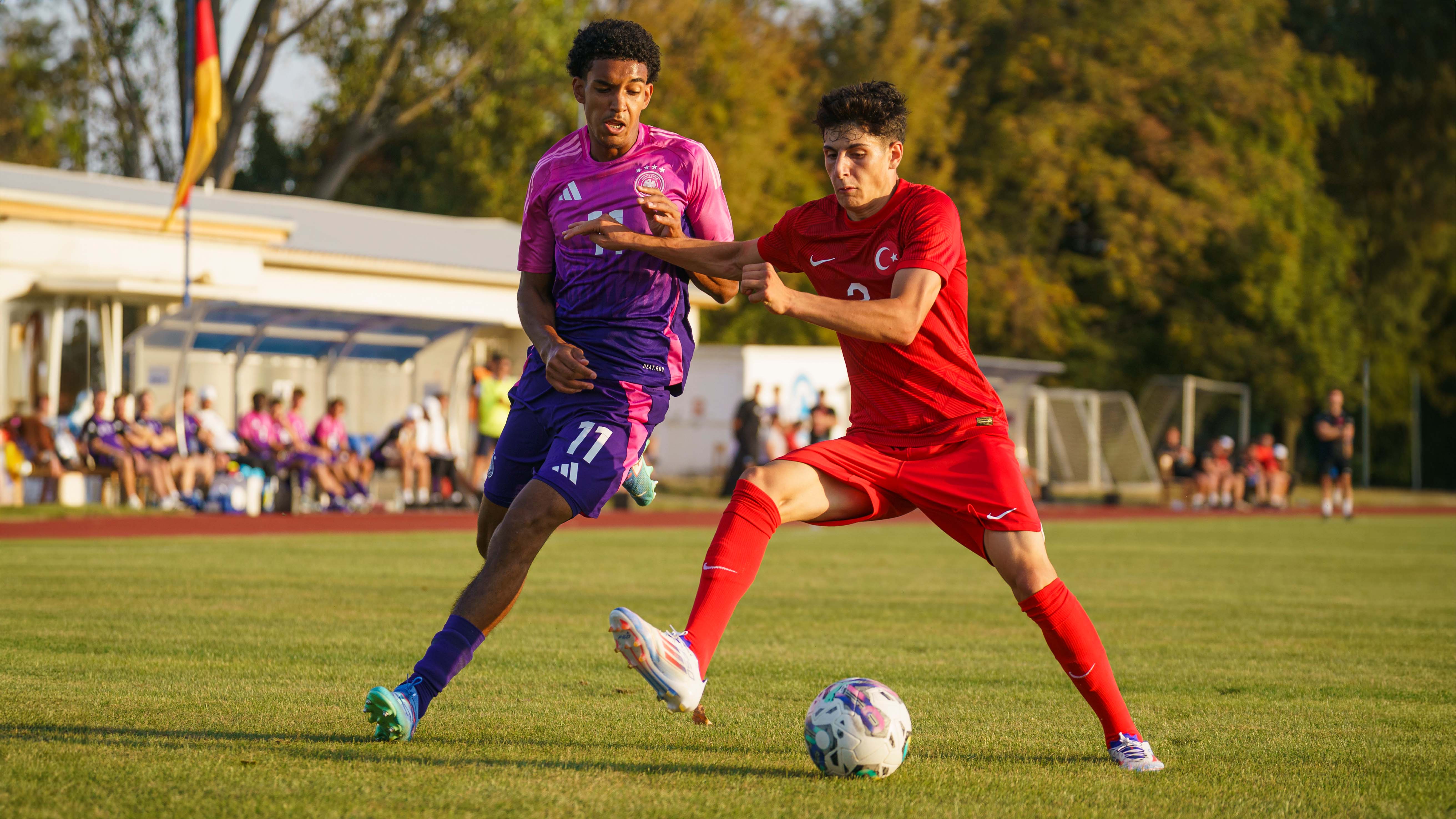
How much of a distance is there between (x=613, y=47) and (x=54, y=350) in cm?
1760

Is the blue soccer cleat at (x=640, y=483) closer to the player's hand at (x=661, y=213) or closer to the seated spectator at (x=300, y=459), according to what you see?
the player's hand at (x=661, y=213)

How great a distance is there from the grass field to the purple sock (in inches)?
7.7

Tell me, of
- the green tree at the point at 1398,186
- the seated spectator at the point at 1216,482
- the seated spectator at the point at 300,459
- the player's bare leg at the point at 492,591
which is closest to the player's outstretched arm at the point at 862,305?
the player's bare leg at the point at 492,591

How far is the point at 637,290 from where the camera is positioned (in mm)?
5379

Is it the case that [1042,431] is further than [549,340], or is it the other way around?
[1042,431]

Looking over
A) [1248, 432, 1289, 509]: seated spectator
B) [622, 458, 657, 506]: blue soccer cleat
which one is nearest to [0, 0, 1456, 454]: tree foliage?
[1248, 432, 1289, 509]: seated spectator

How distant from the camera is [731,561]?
187 inches

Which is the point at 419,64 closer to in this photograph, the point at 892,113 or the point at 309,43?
the point at 309,43

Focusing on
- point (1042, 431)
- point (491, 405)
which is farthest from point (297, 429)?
point (1042, 431)

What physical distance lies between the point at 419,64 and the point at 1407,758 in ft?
118

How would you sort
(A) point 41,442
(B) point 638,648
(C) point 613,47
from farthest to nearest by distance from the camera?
(A) point 41,442 → (C) point 613,47 → (B) point 638,648

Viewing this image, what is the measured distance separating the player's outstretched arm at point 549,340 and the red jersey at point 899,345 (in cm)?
75

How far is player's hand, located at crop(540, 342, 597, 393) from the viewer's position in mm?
5164

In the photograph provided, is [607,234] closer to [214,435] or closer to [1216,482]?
[214,435]
